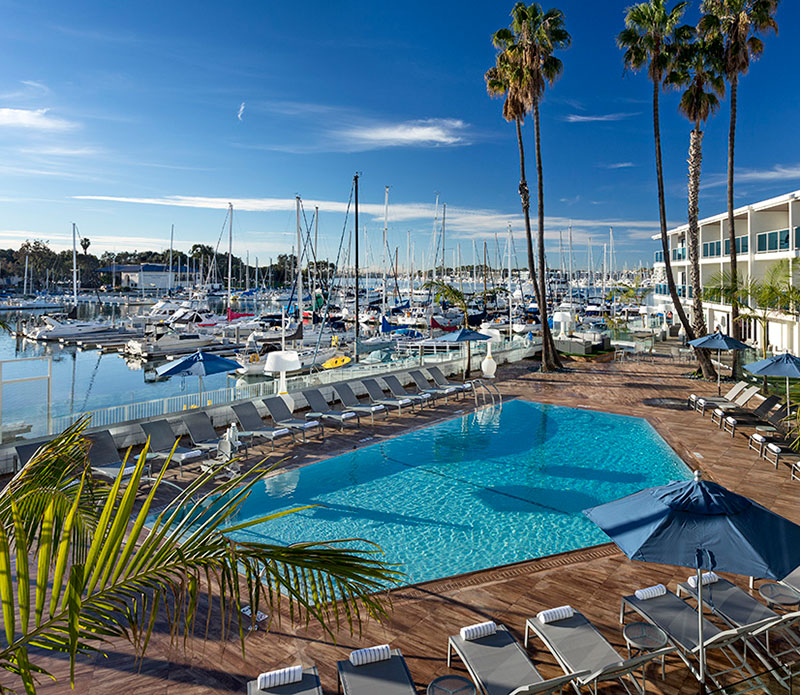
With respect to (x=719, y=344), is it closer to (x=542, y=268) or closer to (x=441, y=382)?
(x=542, y=268)

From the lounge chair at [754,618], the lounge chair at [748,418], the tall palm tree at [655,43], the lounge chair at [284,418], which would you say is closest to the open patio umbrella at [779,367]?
the lounge chair at [748,418]

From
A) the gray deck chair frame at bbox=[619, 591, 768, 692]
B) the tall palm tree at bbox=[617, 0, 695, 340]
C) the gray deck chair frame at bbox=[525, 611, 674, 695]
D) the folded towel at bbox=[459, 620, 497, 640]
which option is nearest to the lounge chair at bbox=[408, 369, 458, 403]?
the tall palm tree at bbox=[617, 0, 695, 340]

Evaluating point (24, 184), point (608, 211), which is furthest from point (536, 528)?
point (608, 211)

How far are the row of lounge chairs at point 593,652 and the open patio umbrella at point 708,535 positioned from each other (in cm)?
45

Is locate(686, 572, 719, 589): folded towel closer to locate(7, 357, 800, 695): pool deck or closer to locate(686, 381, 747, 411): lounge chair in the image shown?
locate(7, 357, 800, 695): pool deck

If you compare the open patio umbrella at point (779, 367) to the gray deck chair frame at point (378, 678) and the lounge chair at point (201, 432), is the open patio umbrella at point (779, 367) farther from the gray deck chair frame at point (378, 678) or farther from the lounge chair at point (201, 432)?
the lounge chair at point (201, 432)

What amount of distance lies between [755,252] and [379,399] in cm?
2222

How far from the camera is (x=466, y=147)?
4672 cm

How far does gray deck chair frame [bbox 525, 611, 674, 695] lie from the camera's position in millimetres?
4777

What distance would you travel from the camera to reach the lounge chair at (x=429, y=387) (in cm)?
1788

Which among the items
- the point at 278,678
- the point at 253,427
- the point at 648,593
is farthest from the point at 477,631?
the point at 253,427

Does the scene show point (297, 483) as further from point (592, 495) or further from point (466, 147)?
point (466, 147)

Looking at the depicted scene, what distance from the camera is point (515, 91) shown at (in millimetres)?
22594

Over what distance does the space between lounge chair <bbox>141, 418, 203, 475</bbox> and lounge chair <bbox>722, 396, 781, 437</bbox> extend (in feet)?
43.4
